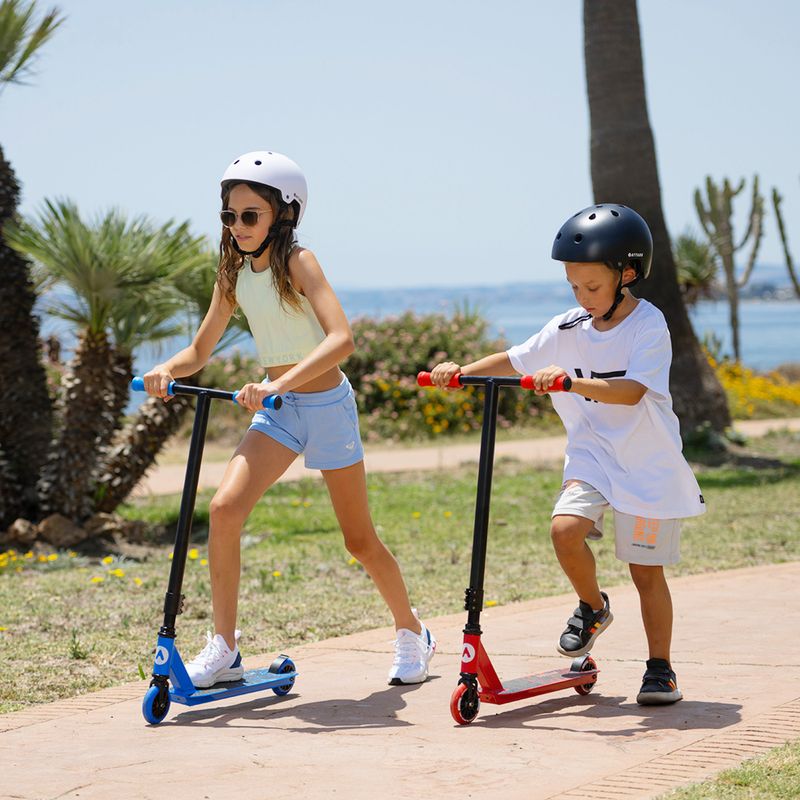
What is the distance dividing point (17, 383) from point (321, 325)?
207 inches

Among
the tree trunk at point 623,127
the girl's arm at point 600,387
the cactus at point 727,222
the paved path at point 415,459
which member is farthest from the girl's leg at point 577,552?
the cactus at point 727,222

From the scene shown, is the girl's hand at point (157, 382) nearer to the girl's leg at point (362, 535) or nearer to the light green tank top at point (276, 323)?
the light green tank top at point (276, 323)

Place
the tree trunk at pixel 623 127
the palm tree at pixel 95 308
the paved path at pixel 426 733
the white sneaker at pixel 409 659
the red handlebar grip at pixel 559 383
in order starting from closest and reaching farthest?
the paved path at pixel 426 733 < the red handlebar grip at pixel 559 383 < the white sneaker at pixel 409 659 < the palm tree at pixel 95 308 < the tree trunk at pixel 623 127

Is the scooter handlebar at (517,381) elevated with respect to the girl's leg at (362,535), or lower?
elevated

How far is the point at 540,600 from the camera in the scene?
6.79 metres

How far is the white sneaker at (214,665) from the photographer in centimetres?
474

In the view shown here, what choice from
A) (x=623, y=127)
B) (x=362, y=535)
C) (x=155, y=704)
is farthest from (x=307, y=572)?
(x=623, y=127)

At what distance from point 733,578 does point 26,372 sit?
5080 mm

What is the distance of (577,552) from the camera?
4.66m

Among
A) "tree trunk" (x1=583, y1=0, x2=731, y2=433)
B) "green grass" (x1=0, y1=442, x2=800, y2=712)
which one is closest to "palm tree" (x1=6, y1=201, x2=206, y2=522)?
"green grass" (x1=0, y1=442, x2=800, y2=712)

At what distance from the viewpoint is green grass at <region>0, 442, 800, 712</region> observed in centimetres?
602

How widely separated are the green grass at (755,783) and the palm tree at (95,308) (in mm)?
5917

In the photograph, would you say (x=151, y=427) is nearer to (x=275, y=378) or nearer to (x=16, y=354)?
(x=16, y=354)

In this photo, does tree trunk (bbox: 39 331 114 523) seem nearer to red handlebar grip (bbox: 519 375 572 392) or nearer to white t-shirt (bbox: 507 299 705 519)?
white t-shirt (bbox: 507 299 705 519)
